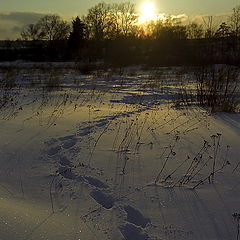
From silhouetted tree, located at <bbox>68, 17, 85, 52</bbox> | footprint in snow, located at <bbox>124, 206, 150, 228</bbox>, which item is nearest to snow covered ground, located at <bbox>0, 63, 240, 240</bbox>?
footprint in snow, located at <bbox>124, 206, 150, 228</bbox>

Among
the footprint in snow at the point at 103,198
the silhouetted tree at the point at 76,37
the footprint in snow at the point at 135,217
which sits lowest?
the footprint in snow at the point at 135,217

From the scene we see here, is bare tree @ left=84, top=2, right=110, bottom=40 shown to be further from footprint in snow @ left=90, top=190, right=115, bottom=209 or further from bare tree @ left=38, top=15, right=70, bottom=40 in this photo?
footprint in snow @ left=90, top=190, right=115, bottom=209

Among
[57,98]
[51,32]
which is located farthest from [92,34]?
[57,98]

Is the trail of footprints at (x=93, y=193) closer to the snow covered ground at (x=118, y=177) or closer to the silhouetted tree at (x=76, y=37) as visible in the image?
the snow covered ground at (x=118, y=177)

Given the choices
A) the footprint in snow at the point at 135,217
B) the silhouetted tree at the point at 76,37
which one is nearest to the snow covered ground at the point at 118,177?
the footprint in snow at the point at 135,217

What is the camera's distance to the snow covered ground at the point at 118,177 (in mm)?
2141

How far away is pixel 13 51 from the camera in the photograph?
42.1 m

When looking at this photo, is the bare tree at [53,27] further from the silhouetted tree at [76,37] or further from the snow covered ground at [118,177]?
the snow covered ground at [118,177]

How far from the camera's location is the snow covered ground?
7.02ft

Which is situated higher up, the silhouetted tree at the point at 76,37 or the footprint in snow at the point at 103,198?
the silhouetted tree at the point at 76,37

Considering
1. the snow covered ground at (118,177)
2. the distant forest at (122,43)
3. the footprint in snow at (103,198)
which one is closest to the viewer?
the snow covered ground at (118,177)

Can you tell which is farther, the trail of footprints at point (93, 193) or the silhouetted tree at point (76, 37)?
the silhouetted tree at point (76, 37)

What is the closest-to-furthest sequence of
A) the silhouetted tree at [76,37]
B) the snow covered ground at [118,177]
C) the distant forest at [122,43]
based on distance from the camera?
the snow covered ground at [118,177], the distant forest at [122,43], the silhouetted tree at [76,37]

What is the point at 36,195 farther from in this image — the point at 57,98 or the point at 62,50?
the point at 62,50
